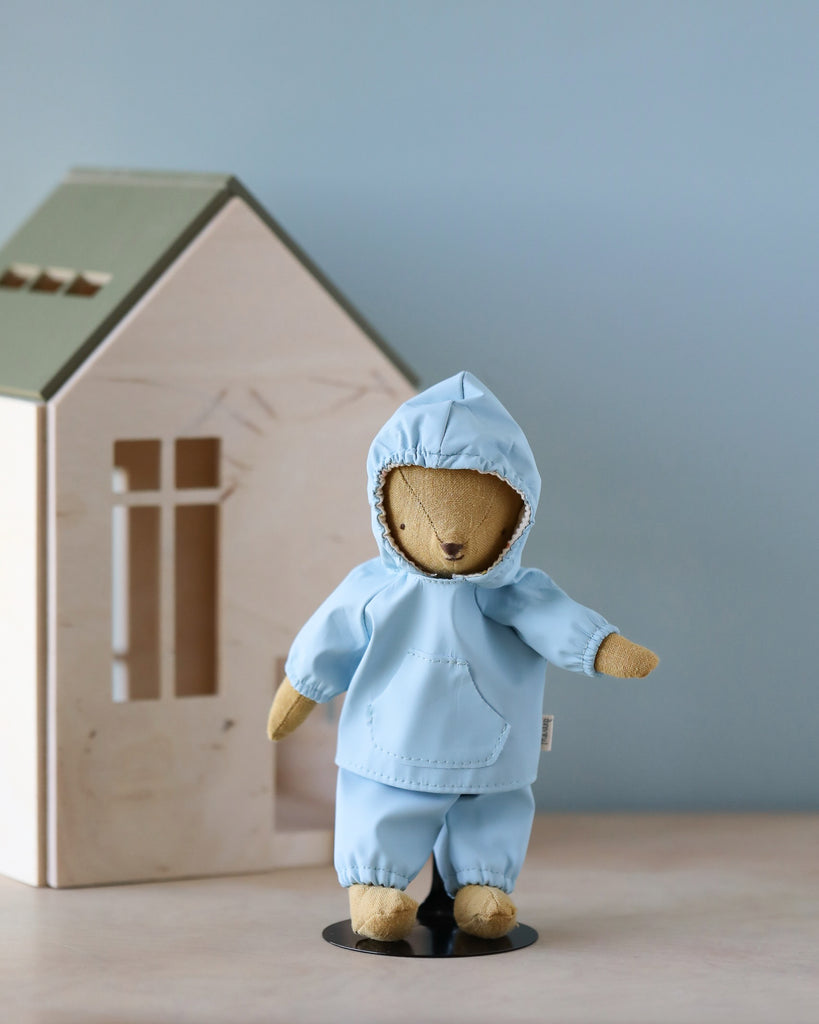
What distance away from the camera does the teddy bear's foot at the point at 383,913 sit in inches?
52.7

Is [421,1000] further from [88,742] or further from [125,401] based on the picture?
[125,401]

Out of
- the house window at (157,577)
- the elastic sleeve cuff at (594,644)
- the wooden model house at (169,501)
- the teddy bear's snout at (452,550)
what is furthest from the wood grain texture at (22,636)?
the elastic sleeve cuff at (594,644)

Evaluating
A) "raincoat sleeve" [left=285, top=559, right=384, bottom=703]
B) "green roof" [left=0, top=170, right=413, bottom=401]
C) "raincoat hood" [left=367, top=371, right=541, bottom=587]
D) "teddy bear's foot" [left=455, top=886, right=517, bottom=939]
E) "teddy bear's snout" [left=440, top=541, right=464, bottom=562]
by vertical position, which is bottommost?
"teddy bear's foot" [left=455, top=886, right=517, bottom=939]

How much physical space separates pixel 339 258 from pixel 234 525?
17.1 inches

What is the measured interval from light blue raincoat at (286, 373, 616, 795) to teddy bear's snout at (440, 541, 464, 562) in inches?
1.2

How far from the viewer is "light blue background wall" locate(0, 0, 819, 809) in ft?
6.05

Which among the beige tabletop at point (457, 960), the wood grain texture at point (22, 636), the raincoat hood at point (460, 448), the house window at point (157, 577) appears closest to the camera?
the beige tabletop at point (457, 960)

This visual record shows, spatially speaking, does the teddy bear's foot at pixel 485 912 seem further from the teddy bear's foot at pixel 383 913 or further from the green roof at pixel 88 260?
the green roof at pixel 88 260

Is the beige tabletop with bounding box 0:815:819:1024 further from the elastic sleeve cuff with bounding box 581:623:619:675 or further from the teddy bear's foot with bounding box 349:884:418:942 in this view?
the elastic sleeve cuff with bounding box 581:623:619:675

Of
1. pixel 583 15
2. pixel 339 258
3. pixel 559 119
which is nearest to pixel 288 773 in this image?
pixel 339 258

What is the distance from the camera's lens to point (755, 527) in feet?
6.17

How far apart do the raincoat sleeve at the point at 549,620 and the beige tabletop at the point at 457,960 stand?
257 millimetres

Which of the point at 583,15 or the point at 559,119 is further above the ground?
the point at 583,15

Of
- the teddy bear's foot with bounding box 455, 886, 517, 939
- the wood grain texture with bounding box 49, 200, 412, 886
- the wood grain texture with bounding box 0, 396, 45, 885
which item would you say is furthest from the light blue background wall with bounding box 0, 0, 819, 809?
the teddy bear's foot with bounding box 455, 886, 517, 939
